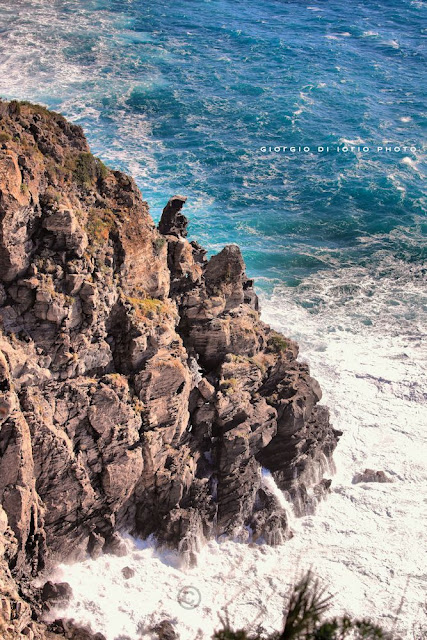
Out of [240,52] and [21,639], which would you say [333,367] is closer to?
[21,639]

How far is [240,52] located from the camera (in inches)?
5192

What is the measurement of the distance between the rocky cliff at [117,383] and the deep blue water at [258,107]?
3629 cm

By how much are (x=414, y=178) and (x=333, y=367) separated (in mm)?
50993

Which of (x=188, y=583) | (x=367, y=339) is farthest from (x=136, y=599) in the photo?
(x=367, y=339)

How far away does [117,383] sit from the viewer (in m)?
34.3

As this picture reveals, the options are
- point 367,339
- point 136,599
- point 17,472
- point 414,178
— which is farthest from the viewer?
point 414,178

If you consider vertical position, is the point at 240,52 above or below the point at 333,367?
above

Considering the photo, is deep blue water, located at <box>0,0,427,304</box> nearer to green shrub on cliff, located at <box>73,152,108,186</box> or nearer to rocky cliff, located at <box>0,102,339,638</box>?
rocky cliff, located at <box>0,102,339,638</box>
